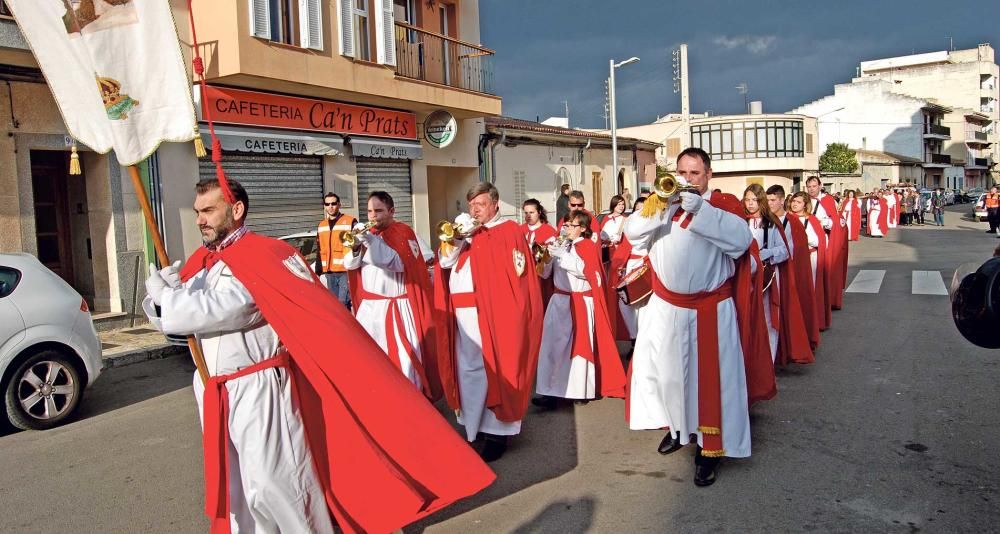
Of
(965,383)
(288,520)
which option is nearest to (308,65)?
(965,383)

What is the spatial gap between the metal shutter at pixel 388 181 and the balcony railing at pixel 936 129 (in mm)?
69868

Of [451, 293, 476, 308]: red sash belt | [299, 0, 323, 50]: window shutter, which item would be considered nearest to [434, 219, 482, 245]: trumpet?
[451, 293, 476, 308]: red sash belt

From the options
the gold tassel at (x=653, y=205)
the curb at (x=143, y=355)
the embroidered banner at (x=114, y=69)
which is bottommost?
the curb at (x=143, y=355)

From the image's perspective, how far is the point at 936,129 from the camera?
78.1m

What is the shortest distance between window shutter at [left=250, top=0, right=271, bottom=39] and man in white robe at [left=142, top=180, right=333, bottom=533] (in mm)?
10727

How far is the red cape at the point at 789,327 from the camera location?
26.0ft

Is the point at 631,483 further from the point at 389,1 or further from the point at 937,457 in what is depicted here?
the point at 389,1

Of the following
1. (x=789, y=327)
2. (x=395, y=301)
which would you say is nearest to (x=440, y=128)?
(x=789, y=327)

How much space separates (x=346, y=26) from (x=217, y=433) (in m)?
13.2

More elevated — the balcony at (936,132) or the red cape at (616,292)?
the balcony at (936,132)

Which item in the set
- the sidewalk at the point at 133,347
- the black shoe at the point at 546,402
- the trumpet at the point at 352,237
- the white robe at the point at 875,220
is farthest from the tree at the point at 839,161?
the trumpet at the point at 352,237

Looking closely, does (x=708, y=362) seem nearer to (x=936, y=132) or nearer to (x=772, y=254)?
(x=772, y=254)

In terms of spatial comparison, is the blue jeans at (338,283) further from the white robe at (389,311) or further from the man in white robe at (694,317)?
the man in white robe at (694,317)

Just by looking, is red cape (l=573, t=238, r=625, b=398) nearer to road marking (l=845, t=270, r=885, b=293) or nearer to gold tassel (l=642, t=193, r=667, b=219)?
gold tassel (l=642, t=193, r=667, b=219)
